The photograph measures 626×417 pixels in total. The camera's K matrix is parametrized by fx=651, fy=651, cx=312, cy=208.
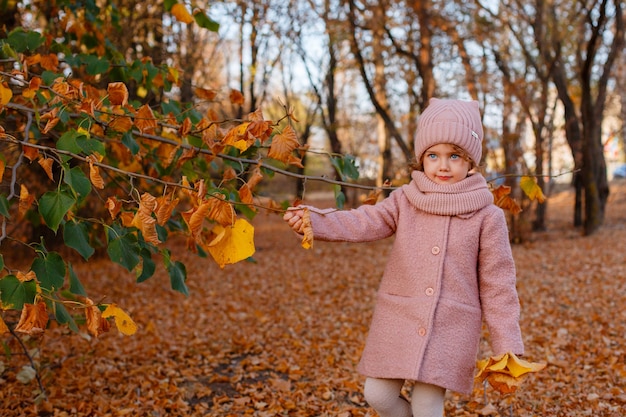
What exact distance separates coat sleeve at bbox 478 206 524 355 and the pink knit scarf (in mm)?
74

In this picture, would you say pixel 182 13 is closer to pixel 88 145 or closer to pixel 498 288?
pixel 88 145

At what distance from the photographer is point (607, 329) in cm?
486

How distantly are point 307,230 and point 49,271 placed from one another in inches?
39.1

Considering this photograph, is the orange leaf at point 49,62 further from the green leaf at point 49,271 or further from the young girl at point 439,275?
the young girl at point 439,275

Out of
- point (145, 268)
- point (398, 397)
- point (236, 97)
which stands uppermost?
point (236, 97)

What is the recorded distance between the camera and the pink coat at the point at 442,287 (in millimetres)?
2152

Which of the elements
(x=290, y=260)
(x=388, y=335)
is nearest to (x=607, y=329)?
(x=388, y=335)

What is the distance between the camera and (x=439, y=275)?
2.18 meters

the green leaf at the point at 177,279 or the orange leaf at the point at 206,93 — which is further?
the orange leaf at the point at 206,93

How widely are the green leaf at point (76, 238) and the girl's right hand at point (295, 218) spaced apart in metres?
0.74

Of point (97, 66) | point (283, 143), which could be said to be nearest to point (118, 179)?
point (97, 66)

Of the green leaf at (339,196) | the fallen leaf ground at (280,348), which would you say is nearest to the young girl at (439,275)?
the green leaf at (339,196)

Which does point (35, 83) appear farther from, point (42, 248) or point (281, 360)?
point (281, 360)

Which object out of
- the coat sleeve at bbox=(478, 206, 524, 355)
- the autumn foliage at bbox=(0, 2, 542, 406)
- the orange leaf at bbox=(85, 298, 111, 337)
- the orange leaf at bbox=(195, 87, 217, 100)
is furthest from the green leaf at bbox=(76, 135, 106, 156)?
the coat sleeve at bbox=(478, 206, 524, 355)
